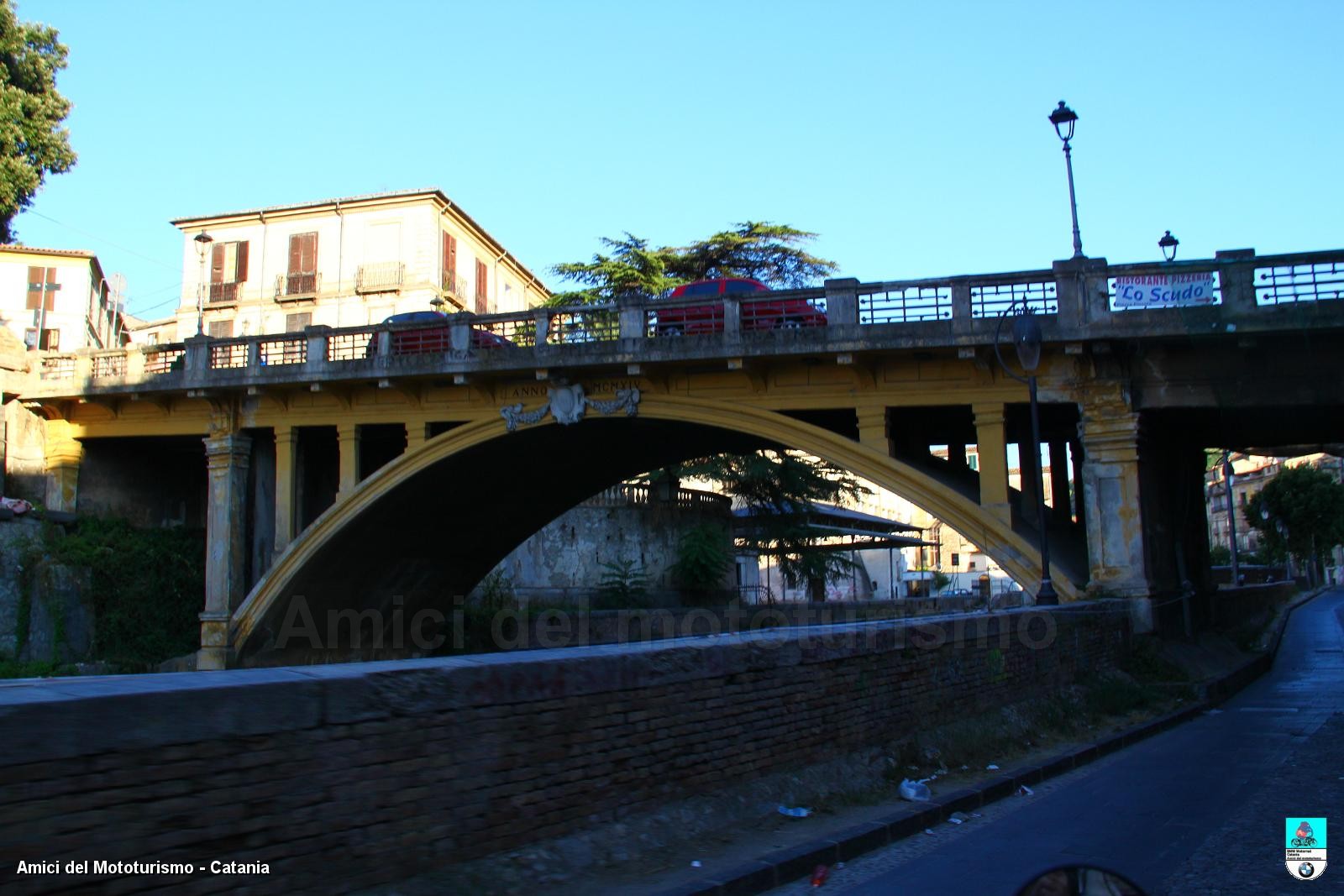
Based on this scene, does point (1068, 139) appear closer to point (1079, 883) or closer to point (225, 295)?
point (1079, 883)

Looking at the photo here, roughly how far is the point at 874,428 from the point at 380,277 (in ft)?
83.0

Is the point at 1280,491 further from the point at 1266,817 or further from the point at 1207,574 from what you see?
the point at 1266,817

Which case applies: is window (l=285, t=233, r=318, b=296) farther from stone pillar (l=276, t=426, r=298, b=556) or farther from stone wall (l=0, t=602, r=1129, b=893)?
stone wall (l=0, t=602, r=1129, b=893)

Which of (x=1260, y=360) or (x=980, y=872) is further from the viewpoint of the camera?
(x=1260, y=360)

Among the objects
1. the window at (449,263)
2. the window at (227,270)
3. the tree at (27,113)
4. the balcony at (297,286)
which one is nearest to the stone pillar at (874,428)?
the tree at (27,113)

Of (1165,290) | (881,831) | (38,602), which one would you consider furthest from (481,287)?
(881,831)

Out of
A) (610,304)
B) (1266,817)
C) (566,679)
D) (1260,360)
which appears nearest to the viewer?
(566,679)

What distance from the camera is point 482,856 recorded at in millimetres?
5477

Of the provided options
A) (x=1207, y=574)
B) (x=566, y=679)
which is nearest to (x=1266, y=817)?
(x=566, y=679)

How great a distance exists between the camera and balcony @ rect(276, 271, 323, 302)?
39719mm

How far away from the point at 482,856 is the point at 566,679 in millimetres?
1051

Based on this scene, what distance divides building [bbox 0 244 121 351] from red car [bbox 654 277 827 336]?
88.2 feet

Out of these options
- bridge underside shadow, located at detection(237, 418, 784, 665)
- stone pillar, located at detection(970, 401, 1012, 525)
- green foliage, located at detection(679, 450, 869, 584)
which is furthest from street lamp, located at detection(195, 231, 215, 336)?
stone pillar, located at detection(970, 401, 1012, 525)

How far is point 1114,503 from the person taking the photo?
17656 millimetres
